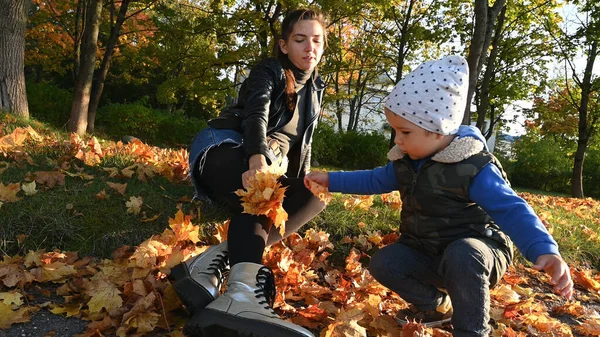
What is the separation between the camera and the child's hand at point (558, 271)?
136 centimetres

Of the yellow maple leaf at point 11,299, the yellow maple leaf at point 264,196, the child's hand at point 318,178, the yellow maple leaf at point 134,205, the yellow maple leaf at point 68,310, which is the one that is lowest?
the yellow maple leaf at point 68,310

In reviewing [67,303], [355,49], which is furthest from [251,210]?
[355,49]

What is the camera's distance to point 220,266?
197 cm

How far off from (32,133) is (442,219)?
363 cm

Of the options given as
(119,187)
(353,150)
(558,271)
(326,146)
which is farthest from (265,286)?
(353,150)

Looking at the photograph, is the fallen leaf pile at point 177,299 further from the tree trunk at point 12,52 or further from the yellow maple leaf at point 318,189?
the tree trunk at point 12,52

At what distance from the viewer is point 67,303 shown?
1855 millimetres

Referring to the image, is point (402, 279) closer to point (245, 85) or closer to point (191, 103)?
point (245, 85)

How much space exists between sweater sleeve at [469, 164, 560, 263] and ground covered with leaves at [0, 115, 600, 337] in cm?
51

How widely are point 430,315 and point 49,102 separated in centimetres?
1416

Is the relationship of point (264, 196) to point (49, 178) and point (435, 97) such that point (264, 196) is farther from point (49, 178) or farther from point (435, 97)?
point (49, 178)

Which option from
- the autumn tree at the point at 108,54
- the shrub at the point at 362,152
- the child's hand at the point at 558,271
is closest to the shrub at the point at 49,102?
the autumn tree at the point at 108,54

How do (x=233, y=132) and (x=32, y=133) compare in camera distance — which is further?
(x=32, y=133)

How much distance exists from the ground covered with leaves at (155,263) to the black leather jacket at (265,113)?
559 millimetres
